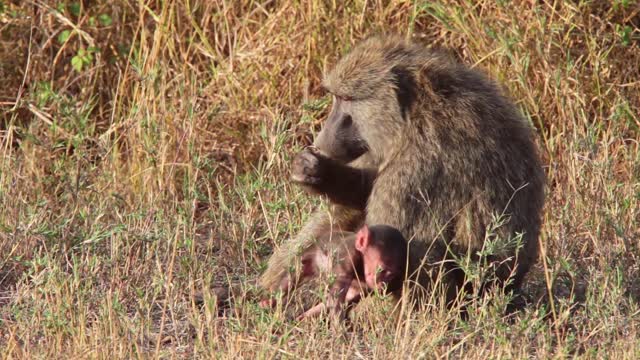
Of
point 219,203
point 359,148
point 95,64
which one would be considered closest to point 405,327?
point 359,148

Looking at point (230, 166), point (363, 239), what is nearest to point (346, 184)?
point (363, 239)

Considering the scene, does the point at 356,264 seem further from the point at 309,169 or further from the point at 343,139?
the point at 343,139

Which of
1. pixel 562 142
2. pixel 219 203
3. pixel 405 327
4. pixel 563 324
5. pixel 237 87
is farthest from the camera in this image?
pixel 237 87

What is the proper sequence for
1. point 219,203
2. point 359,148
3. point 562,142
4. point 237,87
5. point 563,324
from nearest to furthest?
1. point 563,324
2. point 359,148
3. point 219,203
4. point 562,142
5. point 237,87

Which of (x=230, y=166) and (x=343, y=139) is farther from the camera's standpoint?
(x=230, y=166)

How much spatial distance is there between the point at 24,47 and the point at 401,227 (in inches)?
122

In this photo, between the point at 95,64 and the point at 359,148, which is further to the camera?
the point at 95,64

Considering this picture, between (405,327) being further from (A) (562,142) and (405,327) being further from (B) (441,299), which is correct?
(A) (562,142)

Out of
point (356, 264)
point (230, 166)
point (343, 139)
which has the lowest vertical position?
point (230, 166)

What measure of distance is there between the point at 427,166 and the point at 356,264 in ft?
1.36

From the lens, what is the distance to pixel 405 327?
12.5 ft

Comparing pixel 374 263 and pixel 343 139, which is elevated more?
pixel 343 139

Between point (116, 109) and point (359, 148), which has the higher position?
point (359, 148)

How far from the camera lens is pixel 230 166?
6.11m
